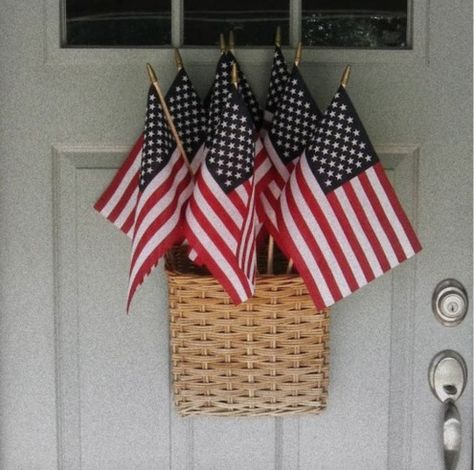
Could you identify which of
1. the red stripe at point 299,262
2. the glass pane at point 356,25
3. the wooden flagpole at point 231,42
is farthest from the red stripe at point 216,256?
the glass pane at point 356,25

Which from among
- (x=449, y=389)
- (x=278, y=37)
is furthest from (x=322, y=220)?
(x=449, y=389)

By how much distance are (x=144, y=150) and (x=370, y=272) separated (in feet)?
1.48

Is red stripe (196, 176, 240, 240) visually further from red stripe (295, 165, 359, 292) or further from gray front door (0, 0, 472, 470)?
gray front door (0, 0, 472, 470)

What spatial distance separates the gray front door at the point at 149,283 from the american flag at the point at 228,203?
0.82 feet

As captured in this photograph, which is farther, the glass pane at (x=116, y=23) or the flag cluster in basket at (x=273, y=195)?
the glass pane at (x=116, y=23)

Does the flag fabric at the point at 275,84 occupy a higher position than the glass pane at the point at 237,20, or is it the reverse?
the glass pane at the point at 237,20

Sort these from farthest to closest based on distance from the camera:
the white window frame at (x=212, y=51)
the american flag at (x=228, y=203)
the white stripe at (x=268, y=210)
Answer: the white window frame at (x=212, y=51), the white stripe at (x=268, y=210), the american flag at (x=228, y=203)

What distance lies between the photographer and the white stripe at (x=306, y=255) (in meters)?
1.60

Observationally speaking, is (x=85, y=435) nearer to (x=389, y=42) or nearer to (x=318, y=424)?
(x=318, y=424)

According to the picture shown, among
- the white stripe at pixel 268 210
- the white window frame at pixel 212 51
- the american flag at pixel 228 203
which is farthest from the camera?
the white window frame at pixel 212 51

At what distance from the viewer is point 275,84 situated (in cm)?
170

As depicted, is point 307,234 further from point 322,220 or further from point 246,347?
point 246,347

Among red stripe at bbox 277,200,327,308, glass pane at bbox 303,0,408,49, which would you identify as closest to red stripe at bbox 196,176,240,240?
red stripe at bbox 277,200,327,308

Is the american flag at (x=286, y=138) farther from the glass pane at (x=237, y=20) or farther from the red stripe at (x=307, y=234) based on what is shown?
the glass pane at (x=237, y=20)
